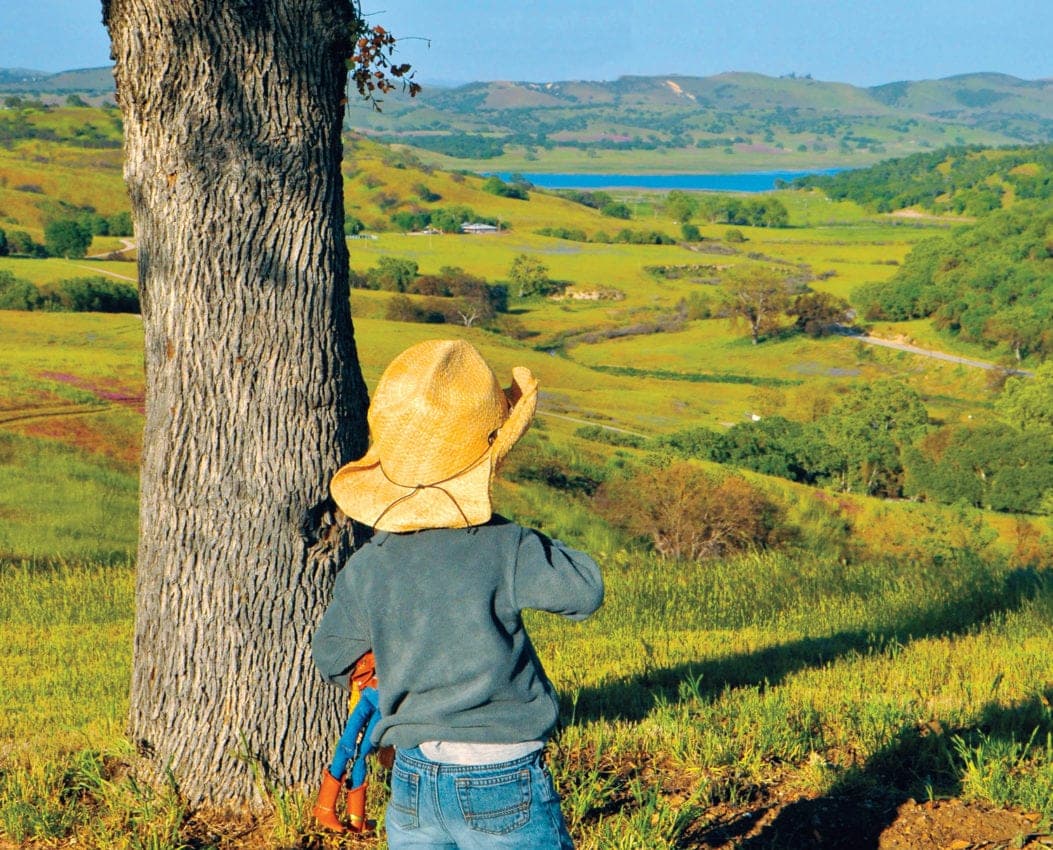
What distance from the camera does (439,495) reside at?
273 cm

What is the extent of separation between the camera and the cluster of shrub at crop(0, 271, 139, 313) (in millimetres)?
58312

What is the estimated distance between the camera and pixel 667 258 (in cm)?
15925

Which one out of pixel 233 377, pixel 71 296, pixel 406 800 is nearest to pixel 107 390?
pixel 233 377

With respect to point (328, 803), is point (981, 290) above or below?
below

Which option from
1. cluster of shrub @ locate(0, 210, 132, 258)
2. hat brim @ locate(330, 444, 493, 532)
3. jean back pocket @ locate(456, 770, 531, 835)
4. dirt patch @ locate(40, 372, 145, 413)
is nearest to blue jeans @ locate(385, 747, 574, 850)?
jean back pocket @ locate(456, 770, 531, 835)

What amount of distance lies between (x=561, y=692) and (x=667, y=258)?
15685 cm

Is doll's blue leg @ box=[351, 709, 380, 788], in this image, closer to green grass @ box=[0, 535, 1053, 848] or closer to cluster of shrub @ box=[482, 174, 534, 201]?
green grass @ box=[0, 535, 1053, 848]

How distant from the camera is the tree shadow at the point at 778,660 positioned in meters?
5.15

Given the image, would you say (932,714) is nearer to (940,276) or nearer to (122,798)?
(122,798)

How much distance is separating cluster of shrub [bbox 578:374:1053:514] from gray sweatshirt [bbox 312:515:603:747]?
55.6 m

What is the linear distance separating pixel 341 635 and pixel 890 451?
2911 inches

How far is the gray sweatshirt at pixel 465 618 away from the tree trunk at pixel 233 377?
3.99 ft

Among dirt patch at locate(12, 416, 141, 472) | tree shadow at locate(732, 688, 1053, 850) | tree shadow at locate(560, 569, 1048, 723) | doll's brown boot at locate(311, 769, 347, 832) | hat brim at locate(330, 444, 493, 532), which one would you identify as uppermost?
hat brim at locate(330, 444, 493, 532)

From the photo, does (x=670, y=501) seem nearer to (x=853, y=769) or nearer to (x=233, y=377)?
(x=853, y=769)
